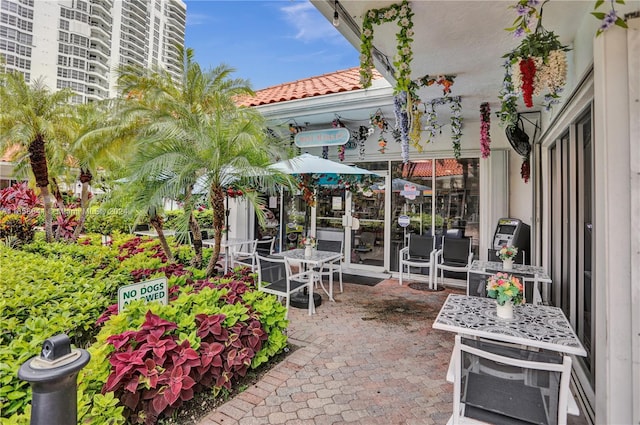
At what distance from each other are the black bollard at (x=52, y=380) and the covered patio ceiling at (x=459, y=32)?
2.94m

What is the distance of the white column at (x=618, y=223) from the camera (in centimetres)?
167

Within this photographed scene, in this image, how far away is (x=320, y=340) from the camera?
368cm

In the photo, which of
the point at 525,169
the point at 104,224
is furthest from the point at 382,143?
the point at 104,224

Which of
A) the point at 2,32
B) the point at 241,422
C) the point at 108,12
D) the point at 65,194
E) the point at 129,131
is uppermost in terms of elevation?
the point at 108,12

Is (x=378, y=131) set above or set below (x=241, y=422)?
above

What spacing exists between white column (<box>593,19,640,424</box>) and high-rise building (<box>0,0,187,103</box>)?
4545 centimetres

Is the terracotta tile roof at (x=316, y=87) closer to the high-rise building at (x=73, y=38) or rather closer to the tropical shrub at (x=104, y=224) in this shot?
the tropical shrub at (x=104, y=224)

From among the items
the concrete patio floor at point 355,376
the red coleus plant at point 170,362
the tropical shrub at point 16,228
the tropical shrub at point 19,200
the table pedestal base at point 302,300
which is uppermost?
the tropical shrub at point 19,200

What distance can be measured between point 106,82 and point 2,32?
16.7 metres

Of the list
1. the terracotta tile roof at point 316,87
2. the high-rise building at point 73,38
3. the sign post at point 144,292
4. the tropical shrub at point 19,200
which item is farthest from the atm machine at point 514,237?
the high-rise building at point 73,38

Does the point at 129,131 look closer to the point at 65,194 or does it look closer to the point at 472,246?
the point at 472,246

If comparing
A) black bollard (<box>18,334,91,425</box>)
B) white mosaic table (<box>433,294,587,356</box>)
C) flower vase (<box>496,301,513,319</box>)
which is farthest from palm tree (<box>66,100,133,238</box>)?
flower vase (<box>496,301,513,319</box>)

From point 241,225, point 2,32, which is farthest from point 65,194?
point 2,32

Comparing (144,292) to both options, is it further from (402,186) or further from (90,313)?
(402,186)
